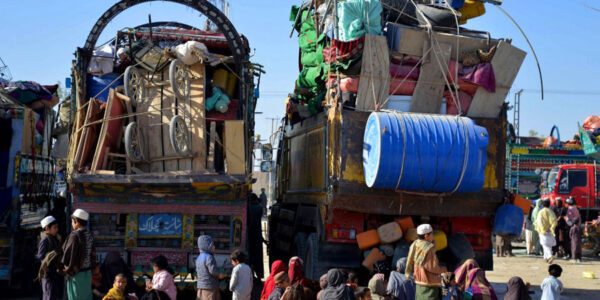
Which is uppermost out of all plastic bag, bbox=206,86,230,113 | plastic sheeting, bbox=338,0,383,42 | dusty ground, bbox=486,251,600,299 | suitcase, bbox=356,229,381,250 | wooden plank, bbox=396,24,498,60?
plastic sheeting, bbox=338,0,383,42

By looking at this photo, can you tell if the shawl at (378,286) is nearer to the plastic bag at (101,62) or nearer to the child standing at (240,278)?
the child standing at (240,278)

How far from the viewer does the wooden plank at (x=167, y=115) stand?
362 inches

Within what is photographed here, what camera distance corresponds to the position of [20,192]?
33.3 feet

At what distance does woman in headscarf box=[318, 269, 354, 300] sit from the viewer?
5.89 m

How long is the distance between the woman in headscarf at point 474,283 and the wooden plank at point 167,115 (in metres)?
3.78

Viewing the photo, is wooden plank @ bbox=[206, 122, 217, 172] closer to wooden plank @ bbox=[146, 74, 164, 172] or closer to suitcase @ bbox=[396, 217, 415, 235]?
wooden plank @ bbox=[146, 74, 164, 172]

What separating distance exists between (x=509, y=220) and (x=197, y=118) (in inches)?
169

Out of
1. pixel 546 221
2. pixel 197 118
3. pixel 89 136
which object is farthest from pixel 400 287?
pixel 546 221

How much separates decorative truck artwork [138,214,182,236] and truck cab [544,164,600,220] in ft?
41.5

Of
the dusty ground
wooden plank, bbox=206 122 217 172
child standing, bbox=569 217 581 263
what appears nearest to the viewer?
wooden plank, bbox=206 122 217 172

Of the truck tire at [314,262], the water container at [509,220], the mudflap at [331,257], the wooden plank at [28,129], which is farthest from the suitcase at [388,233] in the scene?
the wooden plank at [28,129]

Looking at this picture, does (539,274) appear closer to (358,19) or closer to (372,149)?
(372,149)

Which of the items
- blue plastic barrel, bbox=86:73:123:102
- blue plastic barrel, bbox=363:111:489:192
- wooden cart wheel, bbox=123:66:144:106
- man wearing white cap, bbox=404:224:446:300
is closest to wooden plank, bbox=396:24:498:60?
blue plastic barrel, bbox=363:111:489:192

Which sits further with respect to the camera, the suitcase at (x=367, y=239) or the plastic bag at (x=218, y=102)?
the plastic bag at (x=218, y=102)
